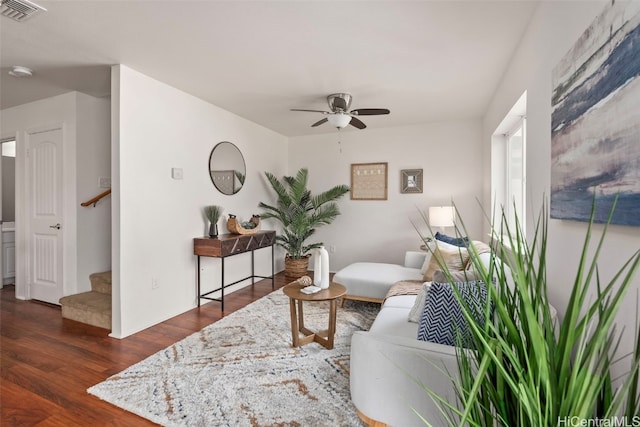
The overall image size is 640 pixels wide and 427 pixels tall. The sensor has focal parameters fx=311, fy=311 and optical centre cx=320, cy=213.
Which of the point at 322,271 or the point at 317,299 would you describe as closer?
the point at 317,299

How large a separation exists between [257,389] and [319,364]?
47 centimetres

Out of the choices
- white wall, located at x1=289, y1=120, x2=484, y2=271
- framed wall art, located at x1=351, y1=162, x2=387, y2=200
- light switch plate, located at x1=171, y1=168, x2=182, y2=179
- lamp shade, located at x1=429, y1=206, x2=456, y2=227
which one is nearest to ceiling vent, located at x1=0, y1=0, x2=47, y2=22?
light switch plate, located at x1=171, y1=168, x2=182, y2=179

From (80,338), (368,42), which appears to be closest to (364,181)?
(368,42)

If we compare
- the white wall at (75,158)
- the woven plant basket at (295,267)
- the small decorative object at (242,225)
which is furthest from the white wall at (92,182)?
the woven plant basket at (295,267)

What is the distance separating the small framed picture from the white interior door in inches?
172

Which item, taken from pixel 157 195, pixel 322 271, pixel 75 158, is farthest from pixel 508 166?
pixel 75 158

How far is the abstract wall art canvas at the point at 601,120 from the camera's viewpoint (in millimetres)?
926

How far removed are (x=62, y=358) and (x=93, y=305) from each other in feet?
2.43

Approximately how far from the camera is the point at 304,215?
4.79 meters

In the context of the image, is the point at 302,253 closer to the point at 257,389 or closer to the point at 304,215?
the point at 304,215

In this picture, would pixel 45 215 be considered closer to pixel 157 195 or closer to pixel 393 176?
pixel 157 195

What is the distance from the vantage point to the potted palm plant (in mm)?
4801

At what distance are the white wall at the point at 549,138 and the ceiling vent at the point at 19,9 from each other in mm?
2852

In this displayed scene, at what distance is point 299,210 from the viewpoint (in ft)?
16.2
